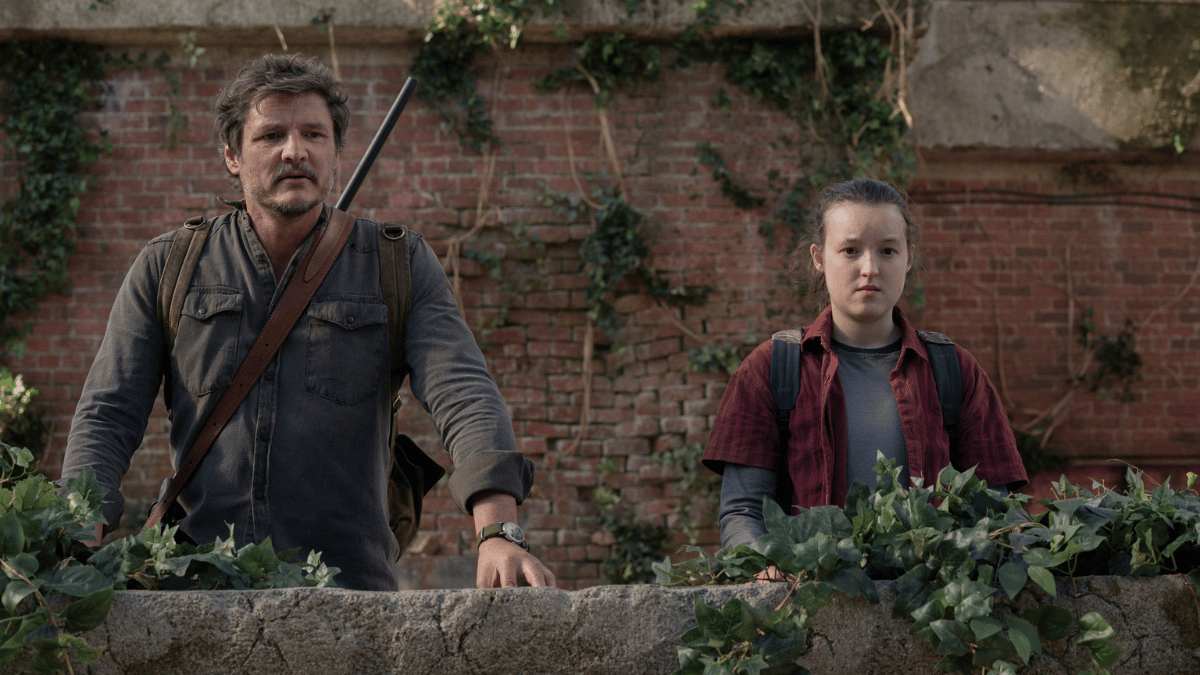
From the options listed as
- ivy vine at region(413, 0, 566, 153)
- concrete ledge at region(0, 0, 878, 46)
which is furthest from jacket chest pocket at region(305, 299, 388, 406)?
concrete ledge at region(0, 0, 878, 46)

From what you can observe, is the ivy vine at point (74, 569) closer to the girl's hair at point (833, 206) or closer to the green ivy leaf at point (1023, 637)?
the green ivy leaf at point (1023, 637)

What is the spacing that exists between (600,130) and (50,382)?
306 centimetres

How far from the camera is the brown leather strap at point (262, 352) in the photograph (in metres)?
2.07

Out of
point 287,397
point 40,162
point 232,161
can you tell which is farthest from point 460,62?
point 287,397

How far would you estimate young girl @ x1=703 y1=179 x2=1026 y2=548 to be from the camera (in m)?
2.03

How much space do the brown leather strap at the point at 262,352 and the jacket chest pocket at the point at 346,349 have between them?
45 mm

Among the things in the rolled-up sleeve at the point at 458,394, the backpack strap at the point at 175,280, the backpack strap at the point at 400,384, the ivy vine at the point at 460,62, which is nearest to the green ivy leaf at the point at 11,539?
the rolled-up sleeve at the point at 458,394

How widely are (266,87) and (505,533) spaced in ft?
3.74

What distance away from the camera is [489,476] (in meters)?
1.78

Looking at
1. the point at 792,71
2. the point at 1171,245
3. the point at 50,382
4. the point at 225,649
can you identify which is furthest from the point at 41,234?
the point at 1171,245

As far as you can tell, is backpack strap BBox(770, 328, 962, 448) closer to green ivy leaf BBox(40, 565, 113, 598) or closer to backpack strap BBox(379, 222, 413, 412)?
backpack strap BBox(379, 222, 413, 412)

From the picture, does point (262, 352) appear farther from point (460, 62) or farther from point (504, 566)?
point (460, 62)

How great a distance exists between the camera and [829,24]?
485cm

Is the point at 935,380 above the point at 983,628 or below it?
above
